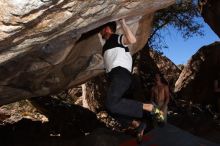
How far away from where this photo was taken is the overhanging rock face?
460 centimetres

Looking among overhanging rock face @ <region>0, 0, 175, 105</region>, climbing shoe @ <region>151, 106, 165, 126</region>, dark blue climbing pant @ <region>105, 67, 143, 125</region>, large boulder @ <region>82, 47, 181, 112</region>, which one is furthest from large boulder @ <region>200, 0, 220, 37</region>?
dark blue climbing pant @ <region>105, 67, 143, 125</region>

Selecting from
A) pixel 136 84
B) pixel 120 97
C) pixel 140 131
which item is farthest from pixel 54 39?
pixel 136 84

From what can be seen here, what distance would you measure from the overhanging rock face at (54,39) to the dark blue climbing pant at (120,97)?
110 centimetres

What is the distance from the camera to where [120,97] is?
706cm

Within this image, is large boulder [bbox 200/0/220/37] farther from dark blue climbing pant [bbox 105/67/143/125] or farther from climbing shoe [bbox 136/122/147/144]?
dark blue climbing pant [bbox 105/67/143/125]

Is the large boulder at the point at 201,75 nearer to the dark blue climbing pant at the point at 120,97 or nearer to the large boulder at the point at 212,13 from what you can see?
the large boulder at the point at 212,13

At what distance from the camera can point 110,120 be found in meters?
20.8

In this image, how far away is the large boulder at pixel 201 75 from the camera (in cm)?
2345

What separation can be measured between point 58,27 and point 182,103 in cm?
1794

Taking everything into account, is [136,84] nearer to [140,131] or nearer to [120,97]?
[140,131]

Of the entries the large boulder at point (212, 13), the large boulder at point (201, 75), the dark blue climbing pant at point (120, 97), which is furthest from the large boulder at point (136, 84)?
the dark blue climbing pant at point (120, 97)

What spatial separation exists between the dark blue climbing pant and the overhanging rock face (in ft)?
3.60

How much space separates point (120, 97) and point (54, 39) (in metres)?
1.73

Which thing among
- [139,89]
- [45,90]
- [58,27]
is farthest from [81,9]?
[139,89]
